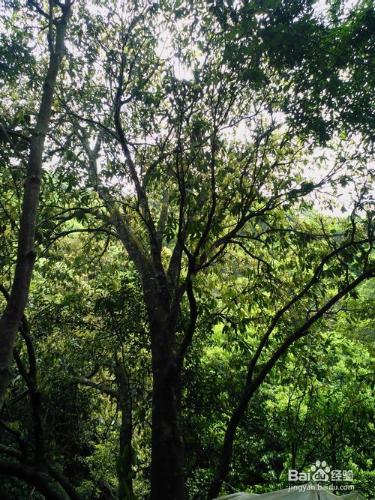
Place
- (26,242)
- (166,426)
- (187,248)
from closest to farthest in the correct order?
(26,242)
(166,426)
(187,248)

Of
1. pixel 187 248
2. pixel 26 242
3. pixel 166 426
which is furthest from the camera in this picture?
pixel 187 248

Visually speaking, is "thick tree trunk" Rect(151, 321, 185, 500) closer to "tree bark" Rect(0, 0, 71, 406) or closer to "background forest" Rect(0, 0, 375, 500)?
"background forest" Rect(0, 0, 375, 500)

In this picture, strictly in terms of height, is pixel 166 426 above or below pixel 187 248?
below

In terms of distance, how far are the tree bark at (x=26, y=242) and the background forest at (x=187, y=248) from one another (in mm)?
10

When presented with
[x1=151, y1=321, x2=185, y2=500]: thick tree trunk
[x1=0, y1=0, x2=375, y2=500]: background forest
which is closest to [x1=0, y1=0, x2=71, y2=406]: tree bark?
[x1=0, y1=0, x2=375, y2=500]: background forest

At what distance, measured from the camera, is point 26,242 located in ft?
7.23

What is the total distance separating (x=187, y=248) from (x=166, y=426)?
2516 millimetres

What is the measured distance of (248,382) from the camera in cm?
398

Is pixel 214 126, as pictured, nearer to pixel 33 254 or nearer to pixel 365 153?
pixel 365 153

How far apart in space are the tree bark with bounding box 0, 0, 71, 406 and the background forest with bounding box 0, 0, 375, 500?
1 cm

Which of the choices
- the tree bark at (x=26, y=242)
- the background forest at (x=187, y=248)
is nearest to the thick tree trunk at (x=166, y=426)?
the background forest at (x=187, y=248)

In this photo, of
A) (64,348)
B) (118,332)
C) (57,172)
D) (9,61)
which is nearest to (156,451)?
(118,332)

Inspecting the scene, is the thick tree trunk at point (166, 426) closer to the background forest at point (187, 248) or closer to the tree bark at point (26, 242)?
the background forest at point (187, 248)

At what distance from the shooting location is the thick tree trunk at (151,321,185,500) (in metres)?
3.74
